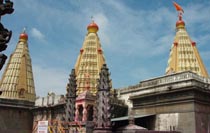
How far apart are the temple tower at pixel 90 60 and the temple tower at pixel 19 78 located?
8.28 m

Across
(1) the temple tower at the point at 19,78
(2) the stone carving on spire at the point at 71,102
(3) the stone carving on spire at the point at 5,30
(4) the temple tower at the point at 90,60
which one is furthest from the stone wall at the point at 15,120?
(3) the stone carving on spire at the point at 5,30

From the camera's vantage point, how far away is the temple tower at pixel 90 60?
39031 mm

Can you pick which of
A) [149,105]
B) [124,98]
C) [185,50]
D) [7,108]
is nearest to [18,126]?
[7,108]

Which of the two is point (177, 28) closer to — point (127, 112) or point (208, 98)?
point (127, 112)

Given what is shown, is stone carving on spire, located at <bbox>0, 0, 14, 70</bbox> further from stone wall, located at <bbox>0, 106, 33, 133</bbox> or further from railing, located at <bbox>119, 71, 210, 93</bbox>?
stone wall, located at <bbox>0, 106, 33, 133</bbox>

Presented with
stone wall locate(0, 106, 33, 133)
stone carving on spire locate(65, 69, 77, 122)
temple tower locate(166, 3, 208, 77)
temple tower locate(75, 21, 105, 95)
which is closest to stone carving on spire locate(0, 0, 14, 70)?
stone carving on spire locate(65, 69, 77, 122)

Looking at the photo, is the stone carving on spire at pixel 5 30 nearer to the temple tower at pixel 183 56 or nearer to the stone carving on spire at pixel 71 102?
the stone carving on spire at pixel 71 102

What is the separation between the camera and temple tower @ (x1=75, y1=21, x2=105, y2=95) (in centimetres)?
3903

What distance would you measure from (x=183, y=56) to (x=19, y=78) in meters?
25.6

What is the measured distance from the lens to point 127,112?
2986cm

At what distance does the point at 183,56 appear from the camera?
4056 centimetres

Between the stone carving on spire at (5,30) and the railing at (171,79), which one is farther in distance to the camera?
the railing at (171,79)

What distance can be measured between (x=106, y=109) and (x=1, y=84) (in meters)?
29.1

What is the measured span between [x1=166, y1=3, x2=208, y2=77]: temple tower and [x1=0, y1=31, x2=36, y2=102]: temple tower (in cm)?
2190
